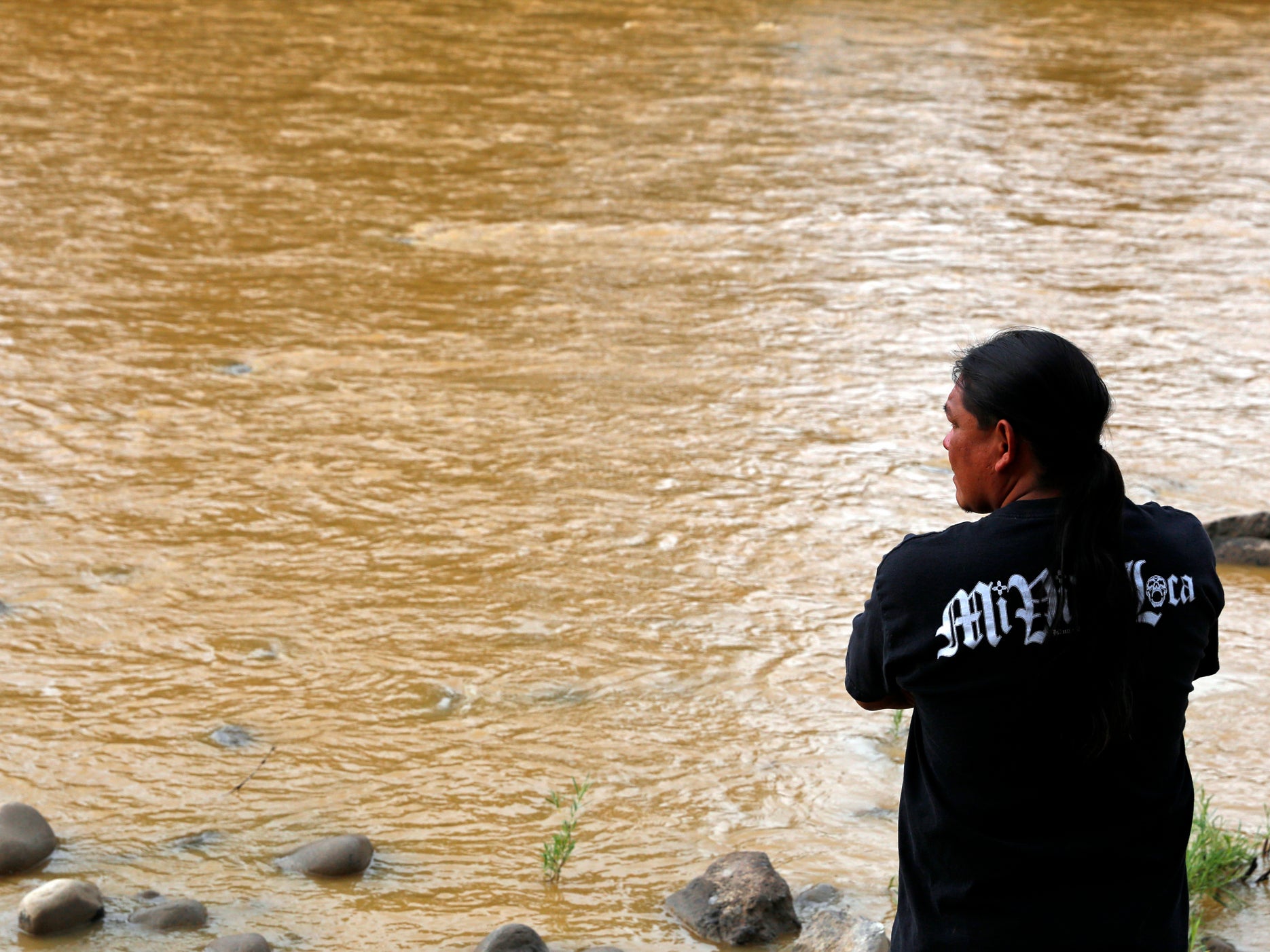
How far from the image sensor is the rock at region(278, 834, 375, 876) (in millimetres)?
3230

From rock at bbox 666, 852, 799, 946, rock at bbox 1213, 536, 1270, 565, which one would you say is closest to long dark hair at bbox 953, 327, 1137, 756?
rock at bbox 666, 852, 799, 946

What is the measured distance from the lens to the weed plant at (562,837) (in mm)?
3223

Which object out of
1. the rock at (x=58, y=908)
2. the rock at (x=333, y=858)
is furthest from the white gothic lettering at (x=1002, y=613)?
the rock at (x=58, y=908)

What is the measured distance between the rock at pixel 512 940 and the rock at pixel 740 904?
0.33 m

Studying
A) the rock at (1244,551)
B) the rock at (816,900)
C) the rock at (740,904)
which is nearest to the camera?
the rock at (740,904)

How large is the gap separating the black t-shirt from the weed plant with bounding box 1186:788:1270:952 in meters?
1.27

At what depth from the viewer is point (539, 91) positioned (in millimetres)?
11078

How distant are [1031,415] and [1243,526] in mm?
3463

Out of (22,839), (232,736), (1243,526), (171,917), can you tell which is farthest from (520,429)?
(171,917)

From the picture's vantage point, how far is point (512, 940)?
2887mm

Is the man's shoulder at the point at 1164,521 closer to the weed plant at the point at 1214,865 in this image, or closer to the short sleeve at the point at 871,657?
the short sleeve at the point at 871,657

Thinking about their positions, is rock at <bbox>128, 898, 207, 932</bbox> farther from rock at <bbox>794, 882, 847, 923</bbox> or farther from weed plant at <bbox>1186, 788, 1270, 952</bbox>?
weed plant at <bbox>1186, 788, 1270, 952</bbox>

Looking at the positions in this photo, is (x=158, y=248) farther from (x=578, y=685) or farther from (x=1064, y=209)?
(x=1064, y=209)

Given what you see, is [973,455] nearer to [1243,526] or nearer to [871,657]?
[871,657]
